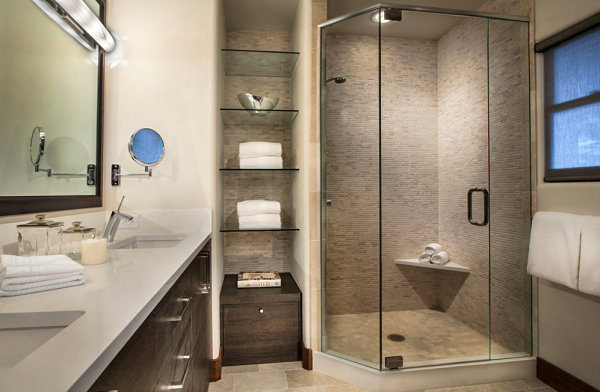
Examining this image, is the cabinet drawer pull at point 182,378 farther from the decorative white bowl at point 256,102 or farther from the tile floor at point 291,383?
the decorative white bowl at point 256,102

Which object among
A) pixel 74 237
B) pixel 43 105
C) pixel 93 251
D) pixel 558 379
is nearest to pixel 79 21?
pixel 43 105

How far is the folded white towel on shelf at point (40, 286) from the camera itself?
0.85 meters

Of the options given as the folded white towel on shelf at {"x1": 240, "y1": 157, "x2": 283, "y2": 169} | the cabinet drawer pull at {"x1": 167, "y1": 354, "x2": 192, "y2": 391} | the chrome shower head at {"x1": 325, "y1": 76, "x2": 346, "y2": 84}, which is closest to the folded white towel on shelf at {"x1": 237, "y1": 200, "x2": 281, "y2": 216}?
the folded white towel on shelf at {"x1": 240, "y1": 157, "x2": 283, "y2": 169}

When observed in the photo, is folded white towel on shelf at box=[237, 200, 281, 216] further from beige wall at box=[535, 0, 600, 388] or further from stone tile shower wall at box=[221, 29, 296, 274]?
beige wall at box=[535, 0, 600, 388]

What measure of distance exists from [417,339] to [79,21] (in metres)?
2.52

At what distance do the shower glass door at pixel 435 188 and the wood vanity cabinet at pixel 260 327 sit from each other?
2.14 ft

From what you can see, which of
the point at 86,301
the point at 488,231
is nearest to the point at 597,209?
the point at 488,231

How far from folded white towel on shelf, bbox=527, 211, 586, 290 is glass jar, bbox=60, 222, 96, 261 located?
2290mm

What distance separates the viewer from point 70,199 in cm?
172

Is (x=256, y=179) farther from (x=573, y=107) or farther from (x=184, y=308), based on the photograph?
(x=573, y=107)

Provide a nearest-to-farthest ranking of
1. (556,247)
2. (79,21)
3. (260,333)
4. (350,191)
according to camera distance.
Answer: (79,21)
(556,247)
(350,191)
(260,333)

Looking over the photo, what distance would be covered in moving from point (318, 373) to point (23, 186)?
6.25ft

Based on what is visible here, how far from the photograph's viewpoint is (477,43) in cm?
211

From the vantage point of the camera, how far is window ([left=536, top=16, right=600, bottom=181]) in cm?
176
